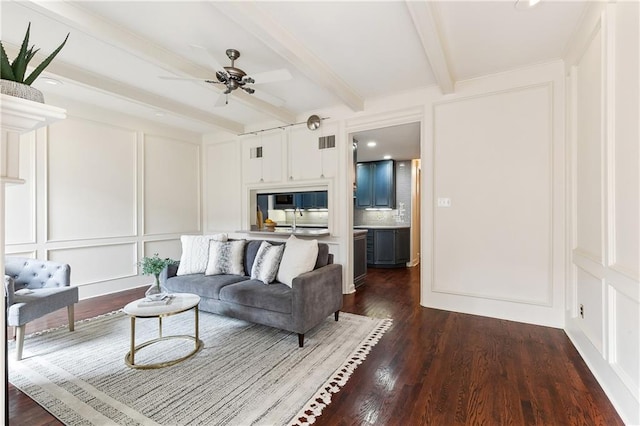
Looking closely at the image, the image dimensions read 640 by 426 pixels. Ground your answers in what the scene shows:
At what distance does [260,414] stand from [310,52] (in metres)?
3.04

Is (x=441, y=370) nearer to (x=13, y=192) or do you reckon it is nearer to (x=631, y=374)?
(x=631, y=374)

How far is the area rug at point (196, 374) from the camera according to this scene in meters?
1.81

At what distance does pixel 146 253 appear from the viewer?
16.2ft

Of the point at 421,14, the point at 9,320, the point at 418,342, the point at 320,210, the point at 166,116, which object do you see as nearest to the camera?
the point at 421,14

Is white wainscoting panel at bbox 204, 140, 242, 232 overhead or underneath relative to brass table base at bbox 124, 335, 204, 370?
overhead

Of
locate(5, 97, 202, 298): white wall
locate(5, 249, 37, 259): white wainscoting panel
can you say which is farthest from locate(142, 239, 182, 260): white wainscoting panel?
locate(5, 249, 37, 259): white wainscoting panel

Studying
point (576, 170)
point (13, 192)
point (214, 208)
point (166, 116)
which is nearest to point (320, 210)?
point (214, 208)

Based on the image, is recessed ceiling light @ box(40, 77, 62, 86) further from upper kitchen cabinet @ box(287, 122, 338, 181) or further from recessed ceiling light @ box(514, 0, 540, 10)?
recessed ceiling light @ box(514, 0, 540, 10)

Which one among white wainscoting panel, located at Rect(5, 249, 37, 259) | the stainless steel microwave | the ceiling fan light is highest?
the ceiling fan light

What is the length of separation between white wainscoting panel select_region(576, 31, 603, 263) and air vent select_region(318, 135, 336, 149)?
9.25 ft

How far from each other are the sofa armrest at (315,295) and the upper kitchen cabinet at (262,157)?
2.44m

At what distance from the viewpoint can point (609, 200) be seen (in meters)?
2.01

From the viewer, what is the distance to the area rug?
71.2 inches

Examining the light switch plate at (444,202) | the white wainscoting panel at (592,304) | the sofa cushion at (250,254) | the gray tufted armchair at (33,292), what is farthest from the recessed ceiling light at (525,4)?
the gray tufted armchair at (33,292)
